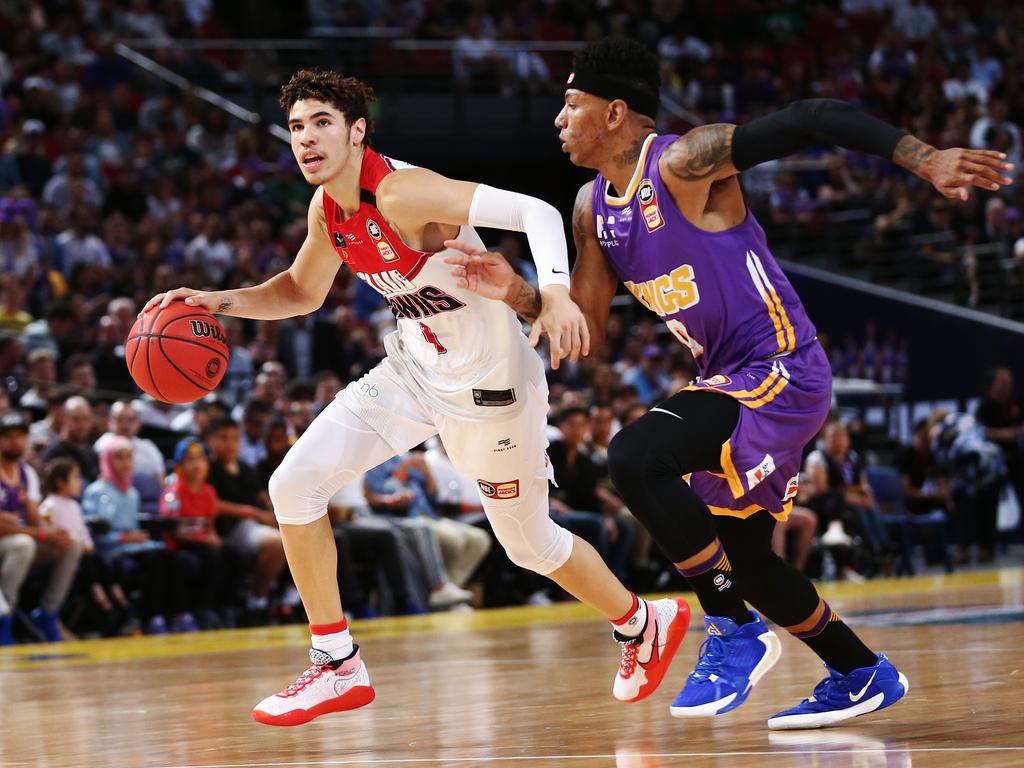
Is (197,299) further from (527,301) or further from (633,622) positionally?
(633,622)

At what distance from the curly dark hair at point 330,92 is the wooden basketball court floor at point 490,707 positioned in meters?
1.92

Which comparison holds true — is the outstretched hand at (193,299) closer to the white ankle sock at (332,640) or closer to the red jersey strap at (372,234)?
the red jersey strap at (372,234)

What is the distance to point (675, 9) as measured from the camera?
22891 millimetres

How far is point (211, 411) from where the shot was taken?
36.7ft

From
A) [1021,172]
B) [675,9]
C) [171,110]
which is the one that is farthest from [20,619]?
[675,9]

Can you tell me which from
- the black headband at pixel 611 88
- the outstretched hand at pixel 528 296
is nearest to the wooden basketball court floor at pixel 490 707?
the outstretched hand at pixel 528 296

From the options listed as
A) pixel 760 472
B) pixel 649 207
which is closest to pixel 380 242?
pixel 649 207

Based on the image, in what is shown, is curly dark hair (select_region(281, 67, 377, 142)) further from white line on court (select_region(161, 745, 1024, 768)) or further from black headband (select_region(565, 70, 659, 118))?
white line on court (select_region(161, 745, 1024, 768))

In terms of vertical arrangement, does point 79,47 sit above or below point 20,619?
above

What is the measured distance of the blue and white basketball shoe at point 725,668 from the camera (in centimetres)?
452

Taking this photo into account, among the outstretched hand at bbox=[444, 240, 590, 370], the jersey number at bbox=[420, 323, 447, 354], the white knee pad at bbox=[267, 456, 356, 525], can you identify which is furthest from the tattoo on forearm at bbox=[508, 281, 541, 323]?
the white knee pad at bbox=[267, 456, 356, 525]

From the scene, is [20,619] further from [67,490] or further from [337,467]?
[337,467]

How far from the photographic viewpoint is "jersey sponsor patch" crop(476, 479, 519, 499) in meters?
4.98

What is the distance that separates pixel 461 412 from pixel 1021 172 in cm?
1499
